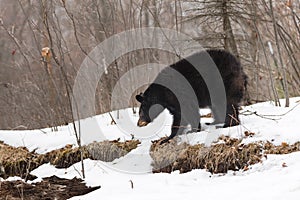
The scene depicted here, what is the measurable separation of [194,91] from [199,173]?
4.90 feet

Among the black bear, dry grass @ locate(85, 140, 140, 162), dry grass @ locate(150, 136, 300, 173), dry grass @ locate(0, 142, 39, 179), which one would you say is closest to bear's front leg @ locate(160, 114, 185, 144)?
the black bear

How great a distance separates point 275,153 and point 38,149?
3548 mm

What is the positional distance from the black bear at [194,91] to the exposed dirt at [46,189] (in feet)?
4.82

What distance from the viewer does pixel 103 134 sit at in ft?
18.5

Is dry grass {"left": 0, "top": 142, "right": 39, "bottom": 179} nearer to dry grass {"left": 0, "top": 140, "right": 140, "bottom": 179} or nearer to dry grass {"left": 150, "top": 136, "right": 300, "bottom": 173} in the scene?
dry grass {"left": 0, "top": 140, "right": 140, "bottom": 179}

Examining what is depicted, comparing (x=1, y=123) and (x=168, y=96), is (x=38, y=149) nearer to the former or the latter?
(x=168, y=96)

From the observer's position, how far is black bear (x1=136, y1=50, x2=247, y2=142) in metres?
4.91

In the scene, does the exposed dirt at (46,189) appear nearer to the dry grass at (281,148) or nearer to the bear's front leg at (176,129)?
the bear's front leg at (176,129)

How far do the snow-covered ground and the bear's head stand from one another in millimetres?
237

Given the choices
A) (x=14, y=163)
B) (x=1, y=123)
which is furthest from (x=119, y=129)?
(x=1, y=123)

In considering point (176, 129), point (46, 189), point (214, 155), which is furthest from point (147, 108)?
point (46, 189)

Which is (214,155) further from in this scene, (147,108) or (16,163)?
(16,163)

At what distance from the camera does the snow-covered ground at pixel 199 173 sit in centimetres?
304

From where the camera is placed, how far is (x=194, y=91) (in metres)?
5.12
